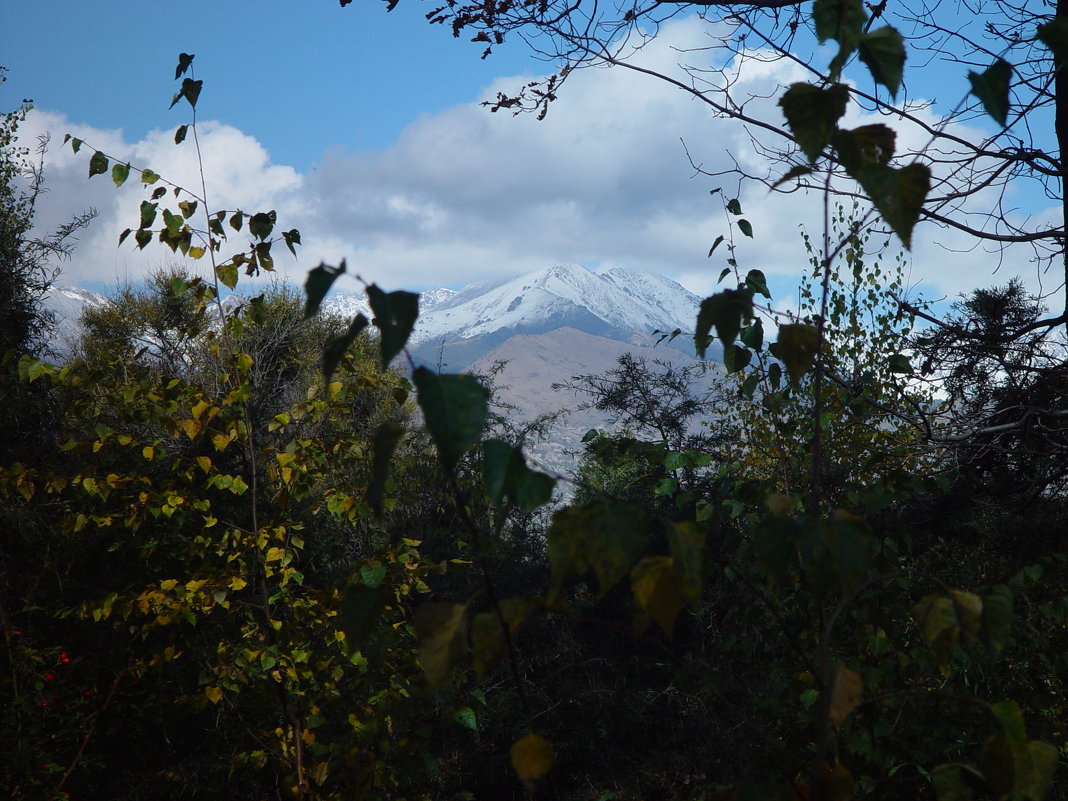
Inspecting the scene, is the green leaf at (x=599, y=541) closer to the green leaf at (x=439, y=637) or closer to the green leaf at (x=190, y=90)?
the green leaf at (x=439, y=637)

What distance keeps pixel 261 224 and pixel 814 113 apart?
186cm

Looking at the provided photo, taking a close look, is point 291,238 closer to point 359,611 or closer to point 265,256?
point 265,256

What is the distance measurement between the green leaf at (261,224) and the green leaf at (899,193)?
1.91 metres

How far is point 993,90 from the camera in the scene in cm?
82

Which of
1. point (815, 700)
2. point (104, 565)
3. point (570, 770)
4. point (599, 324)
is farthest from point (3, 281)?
point (599, 324)

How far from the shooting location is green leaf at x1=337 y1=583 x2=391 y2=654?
78 cm

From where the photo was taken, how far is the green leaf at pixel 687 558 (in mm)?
684

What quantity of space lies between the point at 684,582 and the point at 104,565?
21.0ft

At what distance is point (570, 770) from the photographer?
683 cm

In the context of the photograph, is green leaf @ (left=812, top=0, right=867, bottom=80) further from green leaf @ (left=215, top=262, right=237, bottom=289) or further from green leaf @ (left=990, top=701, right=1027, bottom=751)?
green leaf @ (left=215, top=262, right=237, bottom=289)

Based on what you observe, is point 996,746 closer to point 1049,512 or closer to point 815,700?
point 815,700

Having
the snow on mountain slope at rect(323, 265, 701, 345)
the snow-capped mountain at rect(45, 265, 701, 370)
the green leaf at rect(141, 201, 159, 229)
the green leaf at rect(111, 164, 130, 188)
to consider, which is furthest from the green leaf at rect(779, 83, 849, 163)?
the snow on mountain slope at rect(323, 265, 701, 345)

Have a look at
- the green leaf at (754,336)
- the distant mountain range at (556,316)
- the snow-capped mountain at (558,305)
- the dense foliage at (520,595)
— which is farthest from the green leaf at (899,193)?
the snow-capped mountain at (558,305)

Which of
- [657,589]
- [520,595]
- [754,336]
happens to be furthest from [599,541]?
[520,595]
